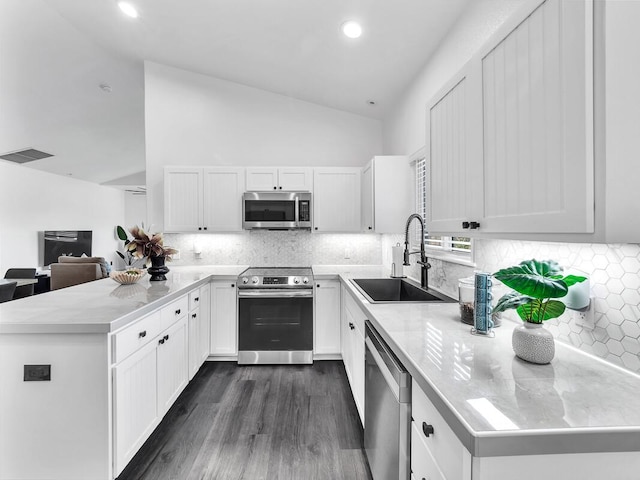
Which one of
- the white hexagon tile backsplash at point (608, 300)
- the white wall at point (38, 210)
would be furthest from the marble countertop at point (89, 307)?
the white wall at point (38, 210)

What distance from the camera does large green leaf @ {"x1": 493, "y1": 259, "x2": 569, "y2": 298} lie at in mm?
964

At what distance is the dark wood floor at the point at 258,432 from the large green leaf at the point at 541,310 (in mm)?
1373

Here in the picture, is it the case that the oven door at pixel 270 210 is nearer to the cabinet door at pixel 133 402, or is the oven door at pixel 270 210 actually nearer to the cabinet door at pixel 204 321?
the cabinet door at pixel 204 321

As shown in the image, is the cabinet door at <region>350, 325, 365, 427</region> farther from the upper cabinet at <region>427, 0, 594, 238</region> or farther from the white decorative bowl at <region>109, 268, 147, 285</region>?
the white decorative bowl at <region>109, 268, 147, 285</region>

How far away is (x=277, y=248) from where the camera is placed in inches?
156

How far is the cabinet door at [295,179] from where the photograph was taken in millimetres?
3619

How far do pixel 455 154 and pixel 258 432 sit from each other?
83.9 inches

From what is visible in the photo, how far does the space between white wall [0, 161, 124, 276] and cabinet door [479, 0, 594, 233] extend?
26.5 feet

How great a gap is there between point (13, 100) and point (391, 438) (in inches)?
232

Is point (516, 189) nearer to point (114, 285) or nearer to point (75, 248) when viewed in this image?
point (114, 285)

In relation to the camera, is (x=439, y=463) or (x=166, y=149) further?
(x=166, y=149)

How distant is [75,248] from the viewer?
7.65 meters

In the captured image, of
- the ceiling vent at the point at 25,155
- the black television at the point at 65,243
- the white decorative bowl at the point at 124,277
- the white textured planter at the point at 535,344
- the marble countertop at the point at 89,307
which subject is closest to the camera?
Result: the white textured planter at the point at 535,344

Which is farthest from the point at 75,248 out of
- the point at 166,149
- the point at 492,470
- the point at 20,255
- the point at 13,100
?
the point at 492,470
